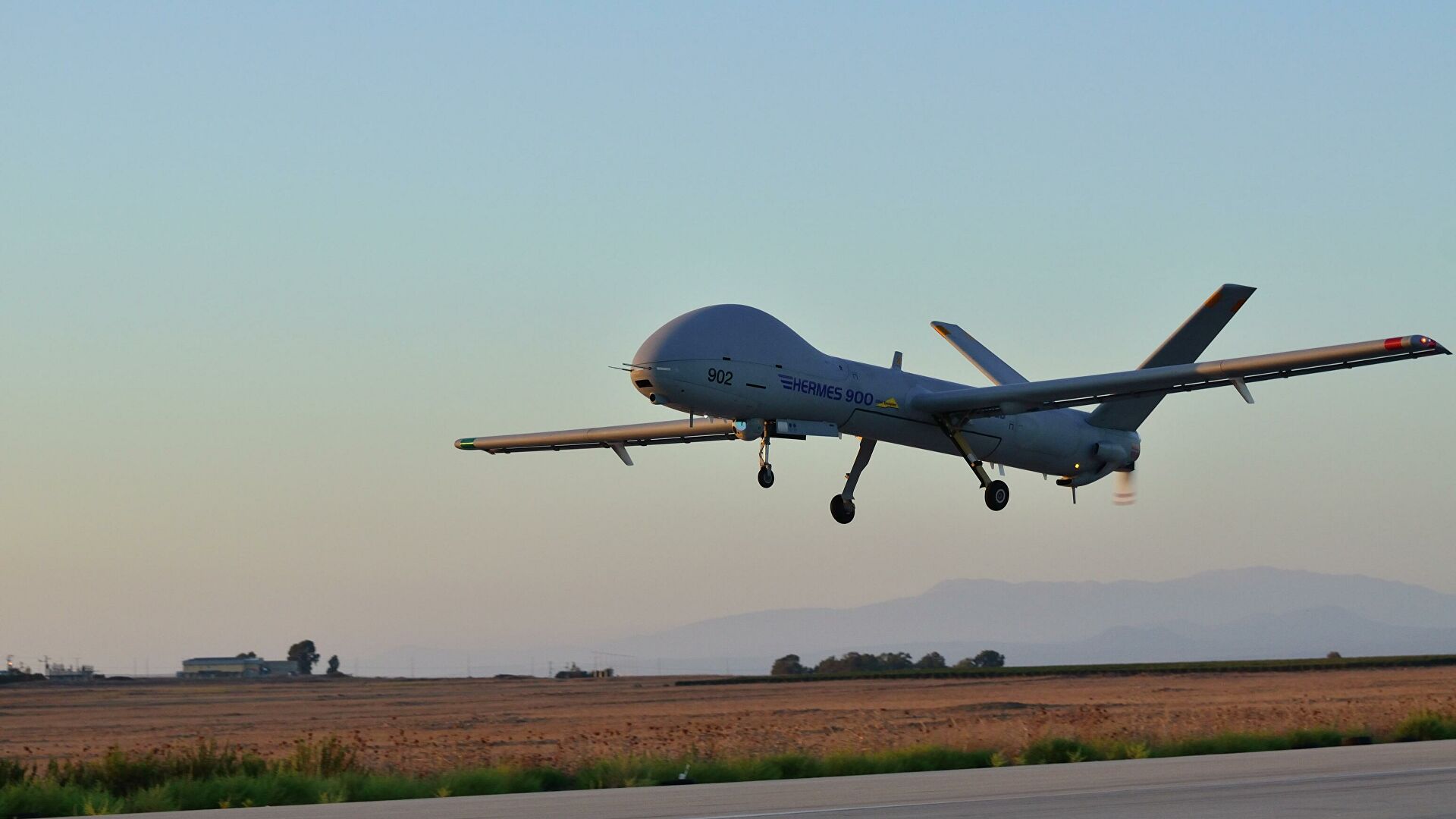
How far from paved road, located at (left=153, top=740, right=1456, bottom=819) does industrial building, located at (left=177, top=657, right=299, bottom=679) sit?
117325mm

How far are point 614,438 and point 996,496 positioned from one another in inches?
338

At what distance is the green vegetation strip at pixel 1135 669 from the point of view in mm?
92125

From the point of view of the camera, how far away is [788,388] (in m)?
27.4

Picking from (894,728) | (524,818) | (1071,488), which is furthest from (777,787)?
(894,728)

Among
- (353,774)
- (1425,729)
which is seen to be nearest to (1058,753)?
(1425,729)

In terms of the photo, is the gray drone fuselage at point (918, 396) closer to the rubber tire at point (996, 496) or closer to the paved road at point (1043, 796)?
the rubber tire at point (996, 496)

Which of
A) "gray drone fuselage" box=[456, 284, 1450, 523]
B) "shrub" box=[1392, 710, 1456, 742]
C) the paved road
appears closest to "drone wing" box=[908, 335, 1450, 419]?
"gray drone fuselage" box=[456, 284, 1450, 523]

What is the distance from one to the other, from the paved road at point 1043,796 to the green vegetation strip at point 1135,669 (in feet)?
233

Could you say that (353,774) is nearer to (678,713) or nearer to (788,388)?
(788,388)

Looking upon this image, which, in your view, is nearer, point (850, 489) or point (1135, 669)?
point (850, 489)

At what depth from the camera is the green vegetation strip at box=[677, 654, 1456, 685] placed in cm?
9212

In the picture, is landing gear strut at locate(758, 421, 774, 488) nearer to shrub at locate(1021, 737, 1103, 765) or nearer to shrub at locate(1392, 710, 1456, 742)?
shrub at locate(1021, 737, 1103, 765)

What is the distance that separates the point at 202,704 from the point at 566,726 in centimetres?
3151

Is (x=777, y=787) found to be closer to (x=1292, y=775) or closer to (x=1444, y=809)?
(x=1292, y=775)
